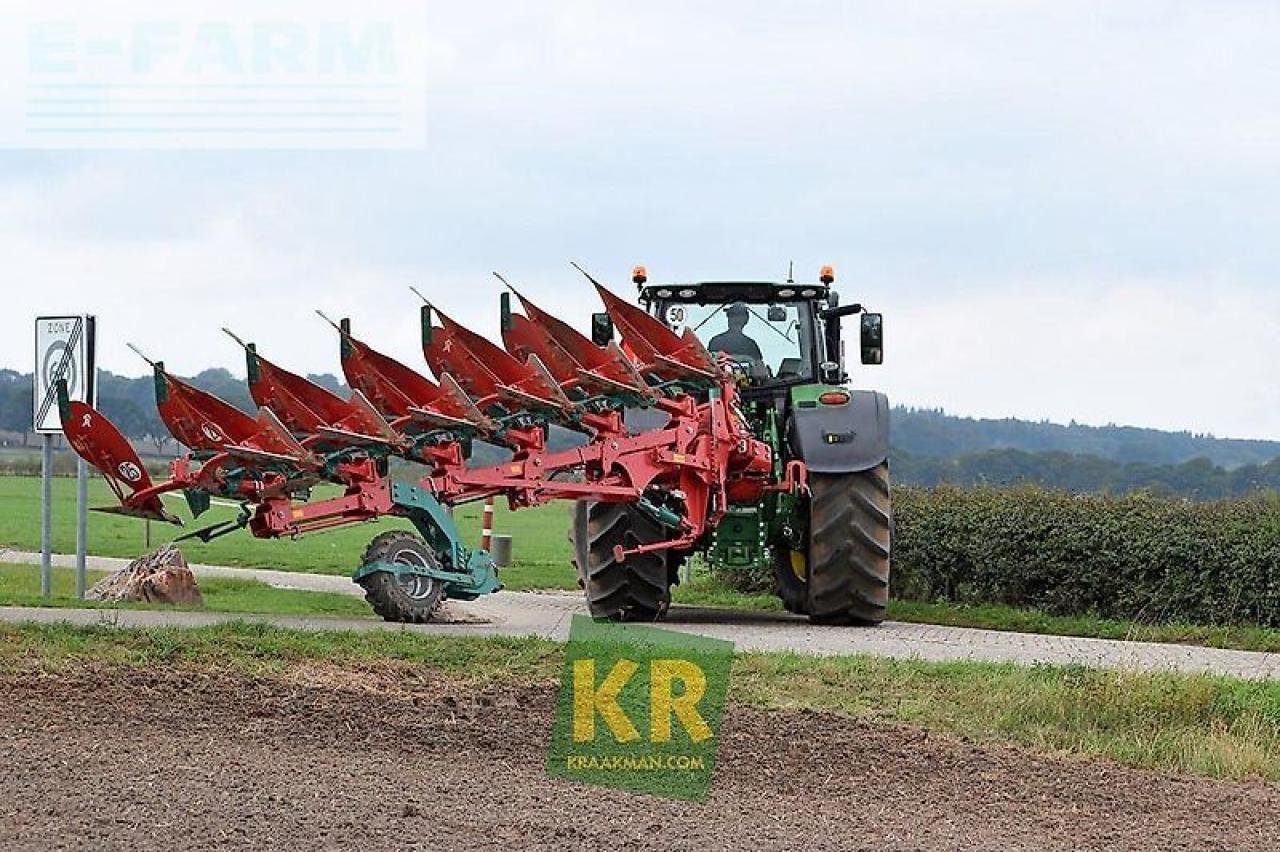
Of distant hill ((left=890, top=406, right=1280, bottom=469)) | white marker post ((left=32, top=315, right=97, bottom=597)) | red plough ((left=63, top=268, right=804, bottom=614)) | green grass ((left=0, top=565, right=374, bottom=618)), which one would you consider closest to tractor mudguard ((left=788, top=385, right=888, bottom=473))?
red plough ((left=63, top=268, right=804, bottom=614))

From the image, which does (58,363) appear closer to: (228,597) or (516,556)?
(228,597)

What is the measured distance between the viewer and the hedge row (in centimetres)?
1777

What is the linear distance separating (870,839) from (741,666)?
4598mm

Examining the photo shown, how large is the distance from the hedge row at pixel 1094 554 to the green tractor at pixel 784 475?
257 cm

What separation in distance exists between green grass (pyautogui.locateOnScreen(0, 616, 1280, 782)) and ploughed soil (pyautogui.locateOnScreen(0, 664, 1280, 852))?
1.64 feet

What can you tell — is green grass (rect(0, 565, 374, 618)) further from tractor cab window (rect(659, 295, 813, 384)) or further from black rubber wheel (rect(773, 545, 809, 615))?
tractor cab window (rect(659, 295, 813, 384))

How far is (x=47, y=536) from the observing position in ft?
58.3

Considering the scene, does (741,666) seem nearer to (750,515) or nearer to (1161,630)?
(750,515)

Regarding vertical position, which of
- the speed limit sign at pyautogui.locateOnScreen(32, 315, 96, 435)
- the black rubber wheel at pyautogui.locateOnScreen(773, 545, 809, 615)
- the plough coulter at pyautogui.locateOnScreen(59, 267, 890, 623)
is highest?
the speed limit sign at pyautogui.locateOnScreen(32, 315, 96, 435)

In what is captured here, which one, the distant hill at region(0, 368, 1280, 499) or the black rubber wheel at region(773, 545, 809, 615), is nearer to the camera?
the distant hill at region(0, 368, 1280, 499)

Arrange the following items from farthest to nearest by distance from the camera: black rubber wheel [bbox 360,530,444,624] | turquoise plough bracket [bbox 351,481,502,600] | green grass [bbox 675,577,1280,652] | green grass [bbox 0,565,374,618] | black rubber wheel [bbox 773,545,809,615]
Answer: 1. black rubber wheel [bbox 773,545,809,615]
2. green grass [bbox 675,577,1280,652]
3. green grass [bbox 0,565,374,618]
4. black rubber wheel [bbox 360,530,444,624]
5. turquoise plough bracket [bbox 351,481,502,600]

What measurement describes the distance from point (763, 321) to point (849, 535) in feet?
8.07

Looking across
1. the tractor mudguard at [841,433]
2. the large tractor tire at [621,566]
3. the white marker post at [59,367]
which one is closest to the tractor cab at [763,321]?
the tractor mudguard at [841,433]

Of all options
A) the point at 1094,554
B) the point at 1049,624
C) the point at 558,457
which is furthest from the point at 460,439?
the point at 1094,554
